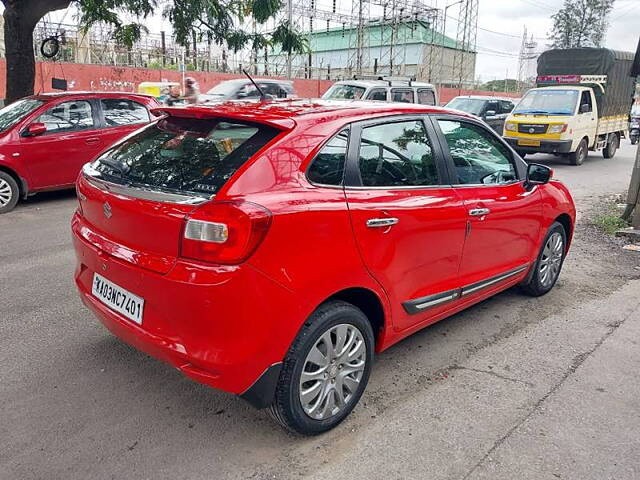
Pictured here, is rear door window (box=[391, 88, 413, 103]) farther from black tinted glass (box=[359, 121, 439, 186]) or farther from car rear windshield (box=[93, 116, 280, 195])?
car rear windshield (box=[93, 116, 280, 195])

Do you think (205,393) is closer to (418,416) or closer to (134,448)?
(134,448)

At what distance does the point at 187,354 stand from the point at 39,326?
2100 millimetres

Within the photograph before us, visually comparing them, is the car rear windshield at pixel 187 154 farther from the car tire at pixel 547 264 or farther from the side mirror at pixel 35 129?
the side mirror at pixel 35 129

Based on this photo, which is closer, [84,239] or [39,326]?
[84,239]

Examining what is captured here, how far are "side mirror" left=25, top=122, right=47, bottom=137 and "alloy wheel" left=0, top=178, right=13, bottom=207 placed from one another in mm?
736

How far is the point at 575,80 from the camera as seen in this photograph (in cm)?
1580

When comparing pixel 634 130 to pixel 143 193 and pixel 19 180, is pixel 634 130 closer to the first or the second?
pixel 19 180

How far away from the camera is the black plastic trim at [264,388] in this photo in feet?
8.31

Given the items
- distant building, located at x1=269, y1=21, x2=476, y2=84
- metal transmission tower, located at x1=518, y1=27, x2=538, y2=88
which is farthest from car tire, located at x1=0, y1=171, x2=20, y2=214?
metal transmission tower, located at x1=518, y1=27, x2=538, y2=88

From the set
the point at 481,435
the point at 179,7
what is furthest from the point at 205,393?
the point at 179,7

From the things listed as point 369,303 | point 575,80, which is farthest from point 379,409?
point 575,80

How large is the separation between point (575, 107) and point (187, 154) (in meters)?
14.2

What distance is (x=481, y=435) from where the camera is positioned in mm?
2889

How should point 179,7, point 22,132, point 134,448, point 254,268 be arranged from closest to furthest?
1. point 254,268
2. point 134,448
3. point 22,132
4. point 179,7
